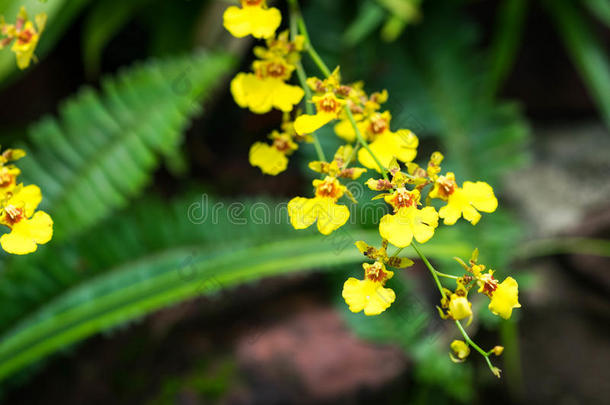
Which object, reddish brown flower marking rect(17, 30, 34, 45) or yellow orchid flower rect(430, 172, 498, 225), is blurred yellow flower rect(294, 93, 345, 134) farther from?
reddish brown flower marking rect(17, 30, 34, 45)

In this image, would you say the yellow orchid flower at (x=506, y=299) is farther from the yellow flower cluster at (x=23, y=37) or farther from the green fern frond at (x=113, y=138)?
the green fern frond at (x=113, y=138)

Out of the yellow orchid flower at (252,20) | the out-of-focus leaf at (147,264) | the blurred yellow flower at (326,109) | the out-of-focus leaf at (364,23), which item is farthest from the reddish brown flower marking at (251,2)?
the out-of-focus leaf at (364,23)

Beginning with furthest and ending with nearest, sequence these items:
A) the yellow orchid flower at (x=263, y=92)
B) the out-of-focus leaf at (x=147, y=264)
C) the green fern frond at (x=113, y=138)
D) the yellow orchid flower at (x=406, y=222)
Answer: the green fern frond at (x=113, y=138) → the out-of-focus leaf at (x=147, y=264) → the yellow orchid flower at (x=263, y=92) → the yellow orchid flower at (x=406, y=222)

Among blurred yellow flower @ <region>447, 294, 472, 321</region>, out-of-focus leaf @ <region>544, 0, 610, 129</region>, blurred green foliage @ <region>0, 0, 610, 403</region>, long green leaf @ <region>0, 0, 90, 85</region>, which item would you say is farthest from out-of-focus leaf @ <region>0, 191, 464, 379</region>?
out-of-focus leaf @ <region>544, 0, 610, 129</region>

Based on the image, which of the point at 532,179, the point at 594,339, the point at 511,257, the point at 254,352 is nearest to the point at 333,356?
the point at 254,352

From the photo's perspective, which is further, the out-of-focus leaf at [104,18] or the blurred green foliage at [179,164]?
the out-of-focus leaf at [104,18]

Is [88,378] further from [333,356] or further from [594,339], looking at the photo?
[594,339]

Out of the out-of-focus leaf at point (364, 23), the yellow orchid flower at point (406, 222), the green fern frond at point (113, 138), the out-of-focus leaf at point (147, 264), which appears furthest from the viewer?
the out-of-focus leaf at point (364, 23)

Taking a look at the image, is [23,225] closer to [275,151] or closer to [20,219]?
[20,219]
